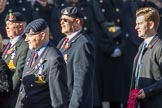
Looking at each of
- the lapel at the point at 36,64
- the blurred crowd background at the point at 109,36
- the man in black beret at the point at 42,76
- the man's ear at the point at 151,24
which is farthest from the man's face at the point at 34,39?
the blurred crowd background at the point at 109,36

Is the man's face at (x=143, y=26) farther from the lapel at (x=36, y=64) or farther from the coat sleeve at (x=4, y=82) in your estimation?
the coat sleeve at (x=4, y=82)

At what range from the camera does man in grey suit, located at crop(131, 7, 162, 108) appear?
6.43 metres

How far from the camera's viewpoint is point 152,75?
257 inches

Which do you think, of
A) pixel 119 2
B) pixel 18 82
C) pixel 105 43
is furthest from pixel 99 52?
pixel 18 82

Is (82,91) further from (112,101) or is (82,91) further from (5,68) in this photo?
(112,101)

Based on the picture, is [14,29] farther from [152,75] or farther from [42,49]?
[152,75]

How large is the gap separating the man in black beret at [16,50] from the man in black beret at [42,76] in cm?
61

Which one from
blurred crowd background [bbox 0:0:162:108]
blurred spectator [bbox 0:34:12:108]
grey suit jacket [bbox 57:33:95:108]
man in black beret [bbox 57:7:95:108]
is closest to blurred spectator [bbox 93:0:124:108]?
blurred crowd background [bbox 0:0:162:108]

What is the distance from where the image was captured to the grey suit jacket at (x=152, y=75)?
21.0ft

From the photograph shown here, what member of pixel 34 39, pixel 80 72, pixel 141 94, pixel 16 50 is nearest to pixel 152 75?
pixel 141 94

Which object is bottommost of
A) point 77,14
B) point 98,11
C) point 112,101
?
point 112,101

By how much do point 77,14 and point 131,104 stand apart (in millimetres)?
1261

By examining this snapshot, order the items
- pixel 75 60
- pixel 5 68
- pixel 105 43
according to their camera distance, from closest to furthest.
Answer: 1. pixel 5 68
2. pixel 75 60
3. pixel 105 43

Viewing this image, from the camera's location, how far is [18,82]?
729cm
